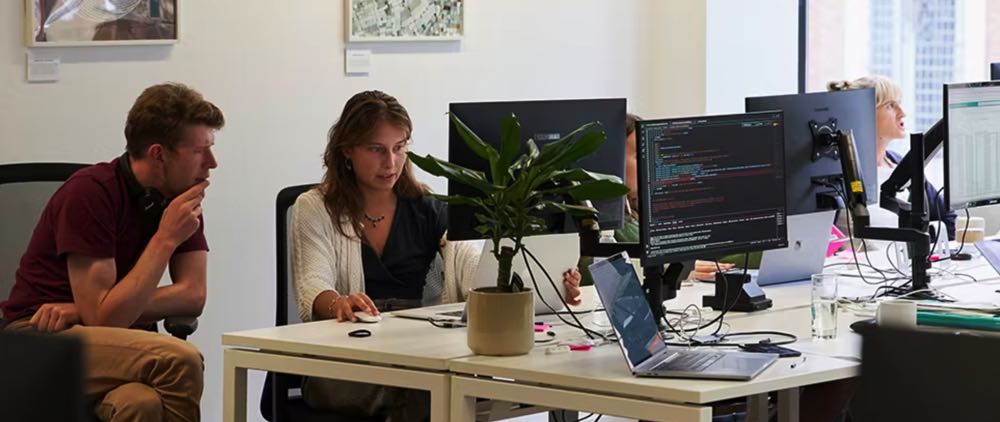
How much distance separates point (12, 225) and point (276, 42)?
1.25 meters

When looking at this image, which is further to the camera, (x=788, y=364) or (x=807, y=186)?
(x=807, y=186)

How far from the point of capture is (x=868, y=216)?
369cm

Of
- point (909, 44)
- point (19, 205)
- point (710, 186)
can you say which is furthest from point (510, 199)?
point (909, 44)

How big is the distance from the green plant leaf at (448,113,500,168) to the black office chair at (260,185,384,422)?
2.20 ft

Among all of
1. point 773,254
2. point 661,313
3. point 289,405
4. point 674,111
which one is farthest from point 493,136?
point 674,111

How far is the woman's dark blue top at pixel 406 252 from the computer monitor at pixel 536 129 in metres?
0.46

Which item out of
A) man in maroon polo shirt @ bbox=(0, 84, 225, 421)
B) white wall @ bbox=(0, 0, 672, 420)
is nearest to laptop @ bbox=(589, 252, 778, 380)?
man in maroon polo shirt @ bbox=(0, 84, 225, 421)

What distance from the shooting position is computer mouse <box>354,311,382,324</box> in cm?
325

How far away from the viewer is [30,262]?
3.40 metres

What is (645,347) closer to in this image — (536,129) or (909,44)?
(536,129)

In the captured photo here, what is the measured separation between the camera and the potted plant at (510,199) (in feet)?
9.37

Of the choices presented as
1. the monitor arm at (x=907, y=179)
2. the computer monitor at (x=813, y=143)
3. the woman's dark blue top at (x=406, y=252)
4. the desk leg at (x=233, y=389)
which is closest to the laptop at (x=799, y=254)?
the computer monitor at (x=813, y=143)

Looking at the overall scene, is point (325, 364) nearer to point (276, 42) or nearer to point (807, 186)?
point (807, 186)

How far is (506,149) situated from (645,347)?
0.46 meters
